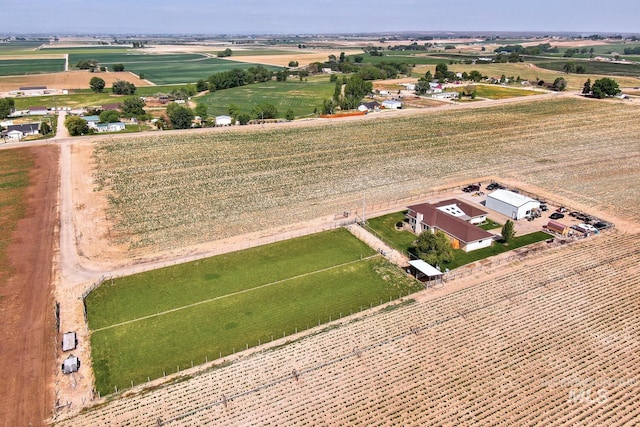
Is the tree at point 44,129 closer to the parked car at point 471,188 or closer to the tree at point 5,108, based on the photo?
the tree at point 5,108

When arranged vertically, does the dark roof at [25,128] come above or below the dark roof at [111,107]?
below

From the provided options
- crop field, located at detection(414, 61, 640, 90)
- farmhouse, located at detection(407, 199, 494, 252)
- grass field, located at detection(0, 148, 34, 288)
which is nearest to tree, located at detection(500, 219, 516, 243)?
farmhouse, located at detection(407, 199, 494, 252)

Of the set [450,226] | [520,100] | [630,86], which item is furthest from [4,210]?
[630,86]

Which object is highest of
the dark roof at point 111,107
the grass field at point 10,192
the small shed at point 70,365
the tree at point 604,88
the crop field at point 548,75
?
the crop field at point 548,75

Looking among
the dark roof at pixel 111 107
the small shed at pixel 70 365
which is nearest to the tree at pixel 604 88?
the dark roof at pixel 111 107

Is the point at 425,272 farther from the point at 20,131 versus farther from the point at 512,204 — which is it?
the point at 20,131

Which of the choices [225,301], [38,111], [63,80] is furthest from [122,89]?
[225,301]

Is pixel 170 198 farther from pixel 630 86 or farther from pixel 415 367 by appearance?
pixel 630 86

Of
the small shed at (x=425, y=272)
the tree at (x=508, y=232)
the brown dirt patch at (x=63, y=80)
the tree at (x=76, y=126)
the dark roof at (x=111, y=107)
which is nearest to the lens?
the small shed at (x=425, y=272)
